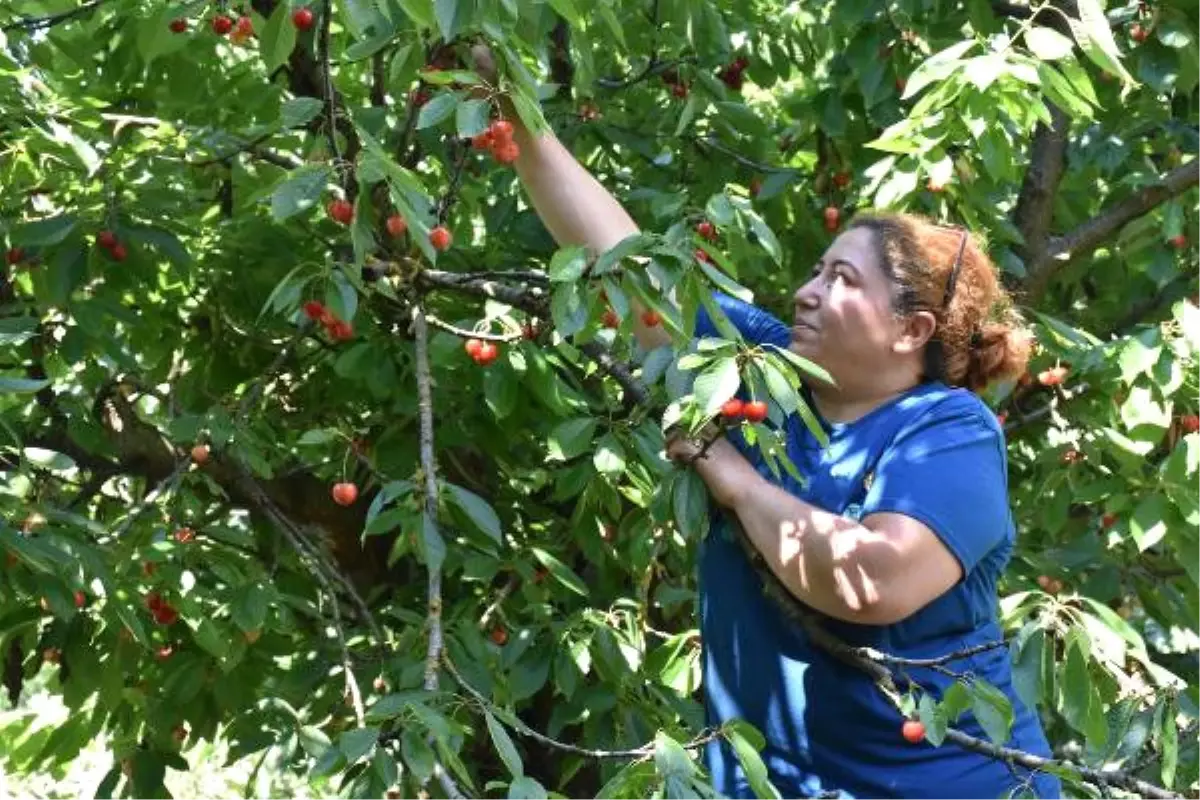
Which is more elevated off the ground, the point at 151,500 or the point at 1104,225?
the point at 151,500

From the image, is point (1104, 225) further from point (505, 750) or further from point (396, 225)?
point (505, 750)

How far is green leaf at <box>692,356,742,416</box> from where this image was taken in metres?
2.26

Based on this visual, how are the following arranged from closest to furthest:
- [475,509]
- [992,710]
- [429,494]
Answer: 1. [992,710]
2. [429,494]
3. [475,509]

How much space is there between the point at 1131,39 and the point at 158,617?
2628 mm

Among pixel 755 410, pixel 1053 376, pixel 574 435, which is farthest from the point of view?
pixel 1053 376

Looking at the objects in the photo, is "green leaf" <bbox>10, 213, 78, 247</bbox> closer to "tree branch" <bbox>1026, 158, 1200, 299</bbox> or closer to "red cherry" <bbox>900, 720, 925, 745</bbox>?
"red cherry" <bbox>900, 720, 925, 745</bbox>

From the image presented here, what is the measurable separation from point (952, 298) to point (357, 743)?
3.51ft

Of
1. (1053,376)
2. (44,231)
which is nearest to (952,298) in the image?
(1053,376)

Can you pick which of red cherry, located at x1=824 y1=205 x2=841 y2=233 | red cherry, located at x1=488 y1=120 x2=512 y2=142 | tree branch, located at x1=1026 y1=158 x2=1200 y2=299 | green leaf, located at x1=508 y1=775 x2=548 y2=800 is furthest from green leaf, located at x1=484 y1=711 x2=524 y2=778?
tree branch, located at x1=1026 y1=158 x2=1200 y2=299

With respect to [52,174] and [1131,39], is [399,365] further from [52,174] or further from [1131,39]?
[1131,39]

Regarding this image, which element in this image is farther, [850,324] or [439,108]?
[850,324]

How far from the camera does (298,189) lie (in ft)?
8.64

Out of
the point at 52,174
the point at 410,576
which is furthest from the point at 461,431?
the point at 52,174

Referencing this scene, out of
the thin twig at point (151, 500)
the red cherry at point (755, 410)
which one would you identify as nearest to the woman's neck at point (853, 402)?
the red cherry at point (755, 410)
